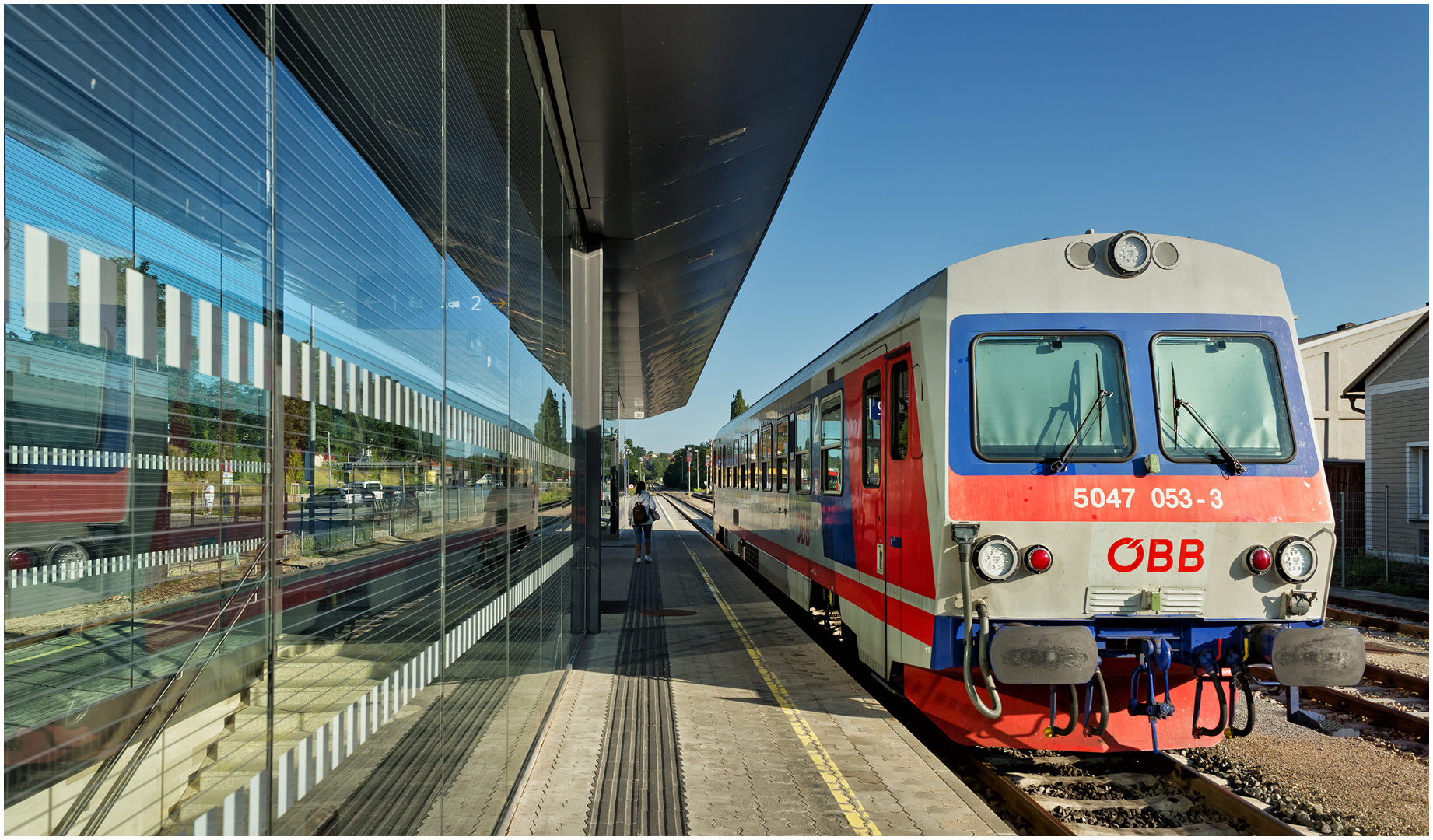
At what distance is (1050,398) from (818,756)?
2.88 meters

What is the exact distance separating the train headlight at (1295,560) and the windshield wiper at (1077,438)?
4.56ft

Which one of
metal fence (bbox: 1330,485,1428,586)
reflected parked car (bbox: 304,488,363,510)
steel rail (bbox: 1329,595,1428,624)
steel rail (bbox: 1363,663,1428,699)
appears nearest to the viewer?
reflected parked car (bbox: 304,488,363,510)

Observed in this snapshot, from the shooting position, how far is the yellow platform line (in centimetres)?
470

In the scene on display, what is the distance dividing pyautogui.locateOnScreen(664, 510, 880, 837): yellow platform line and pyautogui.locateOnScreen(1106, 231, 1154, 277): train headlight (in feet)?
12.8

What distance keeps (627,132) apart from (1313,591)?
19.7ft

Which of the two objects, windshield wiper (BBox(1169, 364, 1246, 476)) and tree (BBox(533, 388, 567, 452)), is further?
tree (BBox(533, 388, 567, 452))

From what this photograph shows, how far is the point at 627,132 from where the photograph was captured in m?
7.24

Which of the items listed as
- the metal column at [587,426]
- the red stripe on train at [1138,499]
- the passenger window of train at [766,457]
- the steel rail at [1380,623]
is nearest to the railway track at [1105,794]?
the red stripe on train at [1138,499]

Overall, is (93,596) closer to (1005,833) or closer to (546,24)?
(1005,833)

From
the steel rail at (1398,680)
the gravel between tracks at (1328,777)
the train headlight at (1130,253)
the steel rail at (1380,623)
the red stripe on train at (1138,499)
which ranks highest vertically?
the train headlight at (1130,253)

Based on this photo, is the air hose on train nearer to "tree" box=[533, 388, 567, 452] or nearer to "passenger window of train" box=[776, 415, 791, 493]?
"tree" box=[533, 388, 567, 452]

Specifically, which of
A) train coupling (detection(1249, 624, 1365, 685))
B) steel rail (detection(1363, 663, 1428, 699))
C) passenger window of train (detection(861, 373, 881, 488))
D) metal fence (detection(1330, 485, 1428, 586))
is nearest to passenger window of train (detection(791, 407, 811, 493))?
passenger window of train (detection(861, 373, 881, 488))

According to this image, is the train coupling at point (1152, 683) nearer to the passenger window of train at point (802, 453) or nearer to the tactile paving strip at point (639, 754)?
the tactile paving strip at point (639, 754)

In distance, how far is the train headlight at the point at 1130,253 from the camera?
5.96 metres
